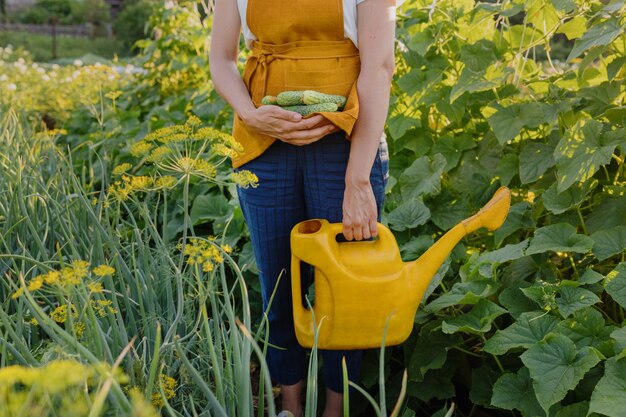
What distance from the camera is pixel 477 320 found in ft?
6.16

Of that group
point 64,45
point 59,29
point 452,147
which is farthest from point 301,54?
point 59,29

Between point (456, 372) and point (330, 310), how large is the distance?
84 cm

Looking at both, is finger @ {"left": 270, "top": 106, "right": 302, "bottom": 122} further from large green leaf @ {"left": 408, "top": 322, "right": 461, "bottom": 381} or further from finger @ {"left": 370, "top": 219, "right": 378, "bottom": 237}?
large green leaf @ {"left": 408, "top": 322, "right": 461, "bottom": 381}

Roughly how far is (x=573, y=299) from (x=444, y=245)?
0.41m

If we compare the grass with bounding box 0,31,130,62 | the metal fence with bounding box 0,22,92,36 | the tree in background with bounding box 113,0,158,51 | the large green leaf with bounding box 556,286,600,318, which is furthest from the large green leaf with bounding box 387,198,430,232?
the metal fence with bounding box 0,22,92,36

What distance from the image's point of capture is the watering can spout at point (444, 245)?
1608mm

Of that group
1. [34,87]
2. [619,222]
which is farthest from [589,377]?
[34,87]

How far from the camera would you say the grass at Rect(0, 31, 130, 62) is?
1700 centimetres

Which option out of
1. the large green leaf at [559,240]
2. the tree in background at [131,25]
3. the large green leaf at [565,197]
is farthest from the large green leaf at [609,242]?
the tree in background at [131,25]

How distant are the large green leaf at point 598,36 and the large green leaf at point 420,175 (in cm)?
62

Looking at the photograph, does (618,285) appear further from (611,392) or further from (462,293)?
(462,293)

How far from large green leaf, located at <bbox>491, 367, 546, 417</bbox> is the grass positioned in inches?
656

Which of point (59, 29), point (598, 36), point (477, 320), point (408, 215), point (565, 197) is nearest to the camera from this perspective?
point (477, 320)

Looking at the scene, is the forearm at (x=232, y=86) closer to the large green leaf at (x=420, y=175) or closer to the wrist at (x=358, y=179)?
the wrist at (x=358, y=179)
